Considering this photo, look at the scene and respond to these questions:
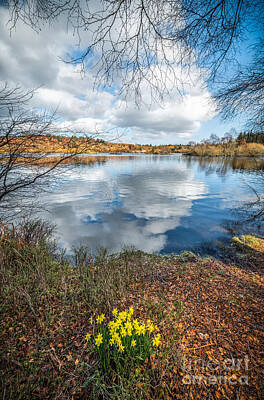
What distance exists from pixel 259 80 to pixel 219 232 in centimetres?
751

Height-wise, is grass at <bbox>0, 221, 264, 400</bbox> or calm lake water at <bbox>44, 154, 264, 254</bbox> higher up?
grass at <bbox>0, 221, 264, 400</bbox>

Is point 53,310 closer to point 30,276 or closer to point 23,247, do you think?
point 30,276

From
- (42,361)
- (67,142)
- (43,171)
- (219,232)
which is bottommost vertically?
(219,232)

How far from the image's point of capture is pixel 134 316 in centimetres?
301

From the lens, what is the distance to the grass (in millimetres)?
1882

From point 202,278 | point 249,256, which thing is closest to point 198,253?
point 249,256

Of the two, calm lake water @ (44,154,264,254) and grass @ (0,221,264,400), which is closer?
grass @ (0,221,264,400)

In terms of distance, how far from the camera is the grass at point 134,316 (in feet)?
6.17

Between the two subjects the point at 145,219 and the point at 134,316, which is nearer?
the point at 134,316

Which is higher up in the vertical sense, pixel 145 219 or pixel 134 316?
pixel 134 316

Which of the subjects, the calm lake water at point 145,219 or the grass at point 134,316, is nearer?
the grass at point 134,316

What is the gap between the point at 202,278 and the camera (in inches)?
169

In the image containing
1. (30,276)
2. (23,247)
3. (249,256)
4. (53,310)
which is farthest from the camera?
(249,256)

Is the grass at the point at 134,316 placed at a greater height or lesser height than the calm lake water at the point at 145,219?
greater
